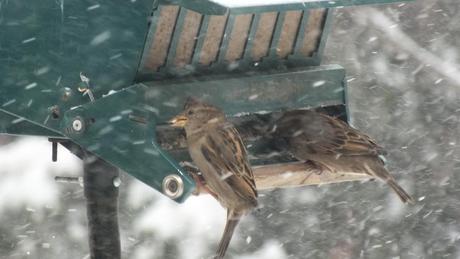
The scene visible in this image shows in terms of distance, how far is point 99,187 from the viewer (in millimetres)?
4855

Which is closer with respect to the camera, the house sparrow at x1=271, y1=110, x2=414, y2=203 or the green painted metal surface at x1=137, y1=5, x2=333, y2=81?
the green painted metal surface at x1=137, y1=5, x2=333, y2=81

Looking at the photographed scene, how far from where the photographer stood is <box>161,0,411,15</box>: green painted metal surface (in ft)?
13.8

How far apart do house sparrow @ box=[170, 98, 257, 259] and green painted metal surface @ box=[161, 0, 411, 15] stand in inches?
19.1

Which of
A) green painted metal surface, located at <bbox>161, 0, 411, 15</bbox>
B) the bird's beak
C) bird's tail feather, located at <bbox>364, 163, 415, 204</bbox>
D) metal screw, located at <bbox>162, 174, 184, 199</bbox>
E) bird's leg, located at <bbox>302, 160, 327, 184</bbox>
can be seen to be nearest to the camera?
green painted metal surface, located at <bbox>161, 0, 411, 15</bbox>

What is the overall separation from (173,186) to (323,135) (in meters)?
1.19

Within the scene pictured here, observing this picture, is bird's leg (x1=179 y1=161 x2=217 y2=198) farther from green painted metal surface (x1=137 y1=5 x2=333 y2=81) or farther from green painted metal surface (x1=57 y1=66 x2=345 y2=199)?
green painted metal surface (x1=137 y1=5 x2=333 y2=81)

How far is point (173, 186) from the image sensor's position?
441 centimetres

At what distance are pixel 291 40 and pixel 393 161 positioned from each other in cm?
292

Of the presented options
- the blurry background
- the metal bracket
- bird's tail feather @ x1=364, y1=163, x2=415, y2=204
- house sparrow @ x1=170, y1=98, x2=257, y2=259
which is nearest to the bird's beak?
house sparrow @ x1=170, y1=98, x2=257, y2=259

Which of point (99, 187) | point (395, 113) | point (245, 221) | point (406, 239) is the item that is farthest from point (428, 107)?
point (99, 187)

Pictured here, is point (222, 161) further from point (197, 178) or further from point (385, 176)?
point (385, 176)

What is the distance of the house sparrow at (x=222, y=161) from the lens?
4.72 meters

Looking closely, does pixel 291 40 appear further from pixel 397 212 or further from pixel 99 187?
pixel 397 212

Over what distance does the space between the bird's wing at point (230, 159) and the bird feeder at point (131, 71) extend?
82mm
